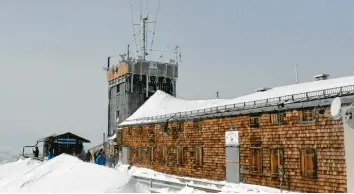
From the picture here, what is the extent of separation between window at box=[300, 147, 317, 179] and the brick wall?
159mm

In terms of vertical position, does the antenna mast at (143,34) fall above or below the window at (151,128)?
above

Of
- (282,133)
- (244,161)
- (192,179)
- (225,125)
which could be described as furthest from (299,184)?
(192,179)

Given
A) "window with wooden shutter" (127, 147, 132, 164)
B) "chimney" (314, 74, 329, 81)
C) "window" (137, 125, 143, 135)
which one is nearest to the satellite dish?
"chimney" (314, 74, 329, 81)

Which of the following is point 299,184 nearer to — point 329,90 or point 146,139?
point 329,90

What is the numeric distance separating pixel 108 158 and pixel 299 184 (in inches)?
974

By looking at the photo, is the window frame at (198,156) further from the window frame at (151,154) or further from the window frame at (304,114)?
the window frame at (304,114)

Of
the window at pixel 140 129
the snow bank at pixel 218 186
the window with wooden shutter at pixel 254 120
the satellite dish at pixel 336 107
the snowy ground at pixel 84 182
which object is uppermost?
the satellite dish at pixel 336 107

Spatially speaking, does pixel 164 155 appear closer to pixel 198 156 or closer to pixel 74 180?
pixel 198 156

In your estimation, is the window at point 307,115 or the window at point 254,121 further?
the window at point 254,121

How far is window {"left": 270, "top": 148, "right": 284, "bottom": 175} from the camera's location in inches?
763

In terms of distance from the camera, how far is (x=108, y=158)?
3938cm

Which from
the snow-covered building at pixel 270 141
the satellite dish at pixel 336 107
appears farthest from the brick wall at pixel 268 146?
Answer: the satellite dish at pixel 336 107

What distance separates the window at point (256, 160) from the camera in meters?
20.6

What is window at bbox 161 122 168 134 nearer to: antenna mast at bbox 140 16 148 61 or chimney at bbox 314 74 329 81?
chimney at bbox 314 74 329 81
